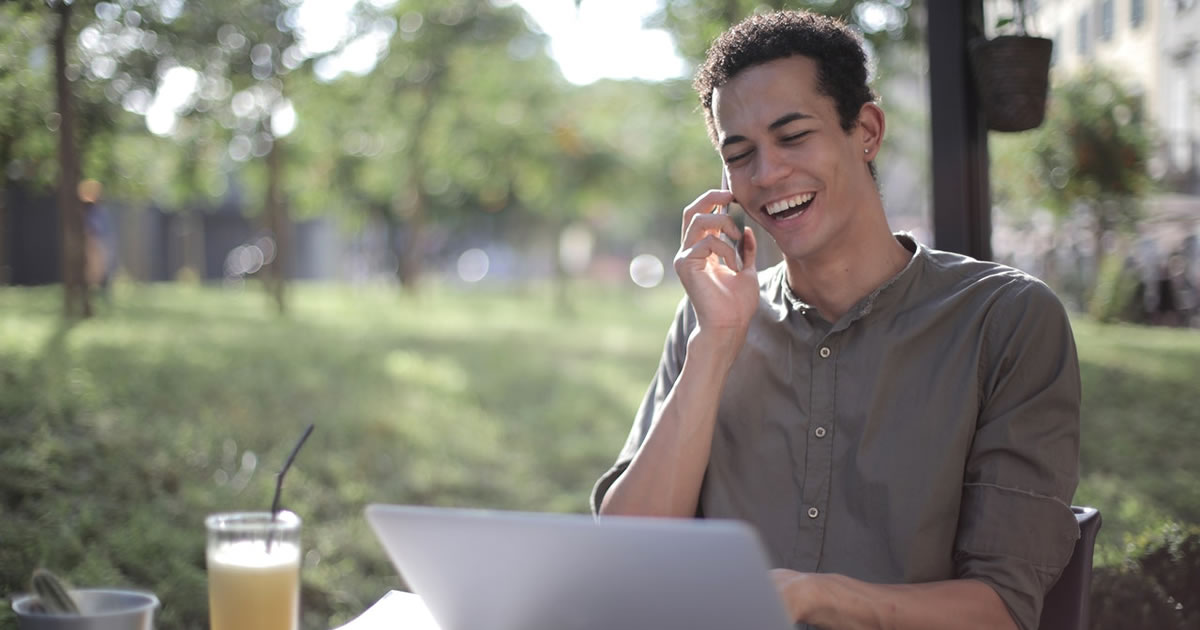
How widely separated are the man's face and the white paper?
0.79 metres

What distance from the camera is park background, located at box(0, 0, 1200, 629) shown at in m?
3.08

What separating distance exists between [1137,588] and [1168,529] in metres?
0.29

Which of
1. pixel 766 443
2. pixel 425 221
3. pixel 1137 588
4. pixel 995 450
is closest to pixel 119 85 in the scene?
pixel 766 443

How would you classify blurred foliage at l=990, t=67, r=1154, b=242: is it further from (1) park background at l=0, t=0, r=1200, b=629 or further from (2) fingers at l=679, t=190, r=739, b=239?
(2) fingers at l=679, t=190, r=739, b=239

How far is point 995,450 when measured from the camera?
151 centimetres

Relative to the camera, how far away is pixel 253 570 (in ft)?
3.65

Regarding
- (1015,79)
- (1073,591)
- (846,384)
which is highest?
(1015,79)

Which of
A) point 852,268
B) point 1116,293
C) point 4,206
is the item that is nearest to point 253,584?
point 852,268

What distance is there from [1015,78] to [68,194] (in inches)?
105

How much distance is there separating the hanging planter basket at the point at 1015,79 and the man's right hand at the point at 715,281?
1.07 m

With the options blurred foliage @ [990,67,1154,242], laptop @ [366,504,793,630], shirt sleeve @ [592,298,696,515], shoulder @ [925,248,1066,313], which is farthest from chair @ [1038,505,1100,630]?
blurred foliage @ [990,67,1154,242]

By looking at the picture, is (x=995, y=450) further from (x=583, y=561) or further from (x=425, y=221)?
(x=425, y=221)

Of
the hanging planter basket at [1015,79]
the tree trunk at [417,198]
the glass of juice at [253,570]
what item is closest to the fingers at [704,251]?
the glass of juice at [253,570]

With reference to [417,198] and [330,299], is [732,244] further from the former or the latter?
[417,198]
